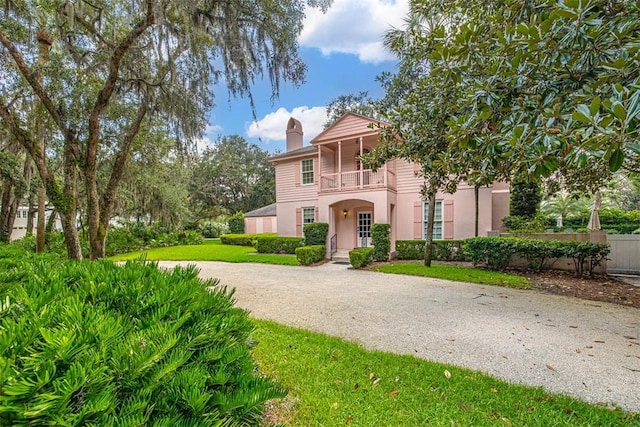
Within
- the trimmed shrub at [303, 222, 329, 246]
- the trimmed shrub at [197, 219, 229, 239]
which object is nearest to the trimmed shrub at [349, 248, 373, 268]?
the trimmed shrub at [303, 222, 329, 246]

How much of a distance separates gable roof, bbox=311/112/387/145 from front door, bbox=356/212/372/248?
3.75 metres

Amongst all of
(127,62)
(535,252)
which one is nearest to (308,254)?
(535,252)

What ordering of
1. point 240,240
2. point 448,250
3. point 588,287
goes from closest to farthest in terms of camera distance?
point 588,287, point 448,250, point 240,240

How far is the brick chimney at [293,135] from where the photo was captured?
15836 mm

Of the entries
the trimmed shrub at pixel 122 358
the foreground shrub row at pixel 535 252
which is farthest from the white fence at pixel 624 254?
the trimmed shrub at pixel 122 358

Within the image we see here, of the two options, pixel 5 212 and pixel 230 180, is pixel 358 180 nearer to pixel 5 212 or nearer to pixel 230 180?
pixel 5 212

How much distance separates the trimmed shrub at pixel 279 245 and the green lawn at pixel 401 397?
9929mm

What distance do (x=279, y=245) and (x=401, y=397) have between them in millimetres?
11495

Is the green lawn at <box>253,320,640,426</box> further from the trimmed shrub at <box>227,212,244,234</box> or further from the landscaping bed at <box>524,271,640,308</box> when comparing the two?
the trimmed shrub at <box>227,212,244,234</box>

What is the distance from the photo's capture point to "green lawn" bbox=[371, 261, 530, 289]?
7237 millimetres

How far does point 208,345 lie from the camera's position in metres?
1.63

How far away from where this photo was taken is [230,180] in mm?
32844

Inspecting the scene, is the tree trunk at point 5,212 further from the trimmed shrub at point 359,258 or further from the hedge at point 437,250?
the hedge at point 437,250

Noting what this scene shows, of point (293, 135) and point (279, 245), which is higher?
point (293, 135)
